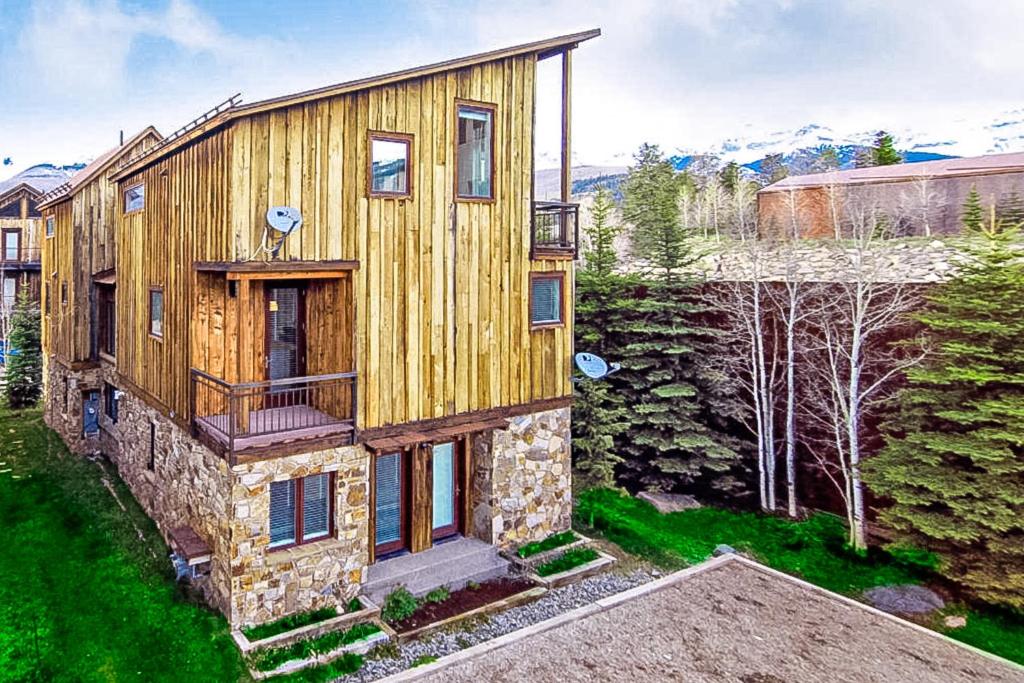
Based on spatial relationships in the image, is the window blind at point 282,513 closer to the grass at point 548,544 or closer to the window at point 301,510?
the window at point 301,510

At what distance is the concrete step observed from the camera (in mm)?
9891

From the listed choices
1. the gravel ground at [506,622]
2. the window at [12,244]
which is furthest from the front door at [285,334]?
the window at [12,244]

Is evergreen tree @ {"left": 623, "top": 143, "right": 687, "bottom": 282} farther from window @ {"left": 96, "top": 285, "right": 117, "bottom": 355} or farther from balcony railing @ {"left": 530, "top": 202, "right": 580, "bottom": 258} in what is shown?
window @ {"left": 96, "top": 285, "right": 117, "bottom": 355}

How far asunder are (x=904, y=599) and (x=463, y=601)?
636 centimetres

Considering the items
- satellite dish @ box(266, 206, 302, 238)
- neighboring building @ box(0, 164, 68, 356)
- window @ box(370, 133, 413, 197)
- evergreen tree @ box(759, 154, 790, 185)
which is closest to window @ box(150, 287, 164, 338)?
satellite dish @ box(266, 206, 302, 238)

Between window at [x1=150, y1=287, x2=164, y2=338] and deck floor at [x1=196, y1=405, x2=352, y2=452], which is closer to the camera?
deck floor at [x1=196, y1=405, x2=352, y2=452]

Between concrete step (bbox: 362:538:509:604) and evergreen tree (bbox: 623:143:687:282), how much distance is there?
6.94 meters

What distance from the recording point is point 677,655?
848 centimetres

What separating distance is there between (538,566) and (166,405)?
20.9ft

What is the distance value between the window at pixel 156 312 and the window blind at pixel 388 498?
4.46 m

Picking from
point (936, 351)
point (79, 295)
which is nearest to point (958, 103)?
point (936, 351)

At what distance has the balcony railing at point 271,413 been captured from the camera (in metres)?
8.95

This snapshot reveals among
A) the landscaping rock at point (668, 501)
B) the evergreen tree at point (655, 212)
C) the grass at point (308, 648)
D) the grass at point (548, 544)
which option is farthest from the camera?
the evergreen tree at point (655, 212)

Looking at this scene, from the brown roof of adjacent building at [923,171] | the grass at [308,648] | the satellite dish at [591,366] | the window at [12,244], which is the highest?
the brown roof of adjacent building at [923,171]
